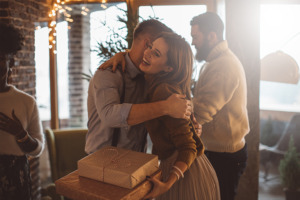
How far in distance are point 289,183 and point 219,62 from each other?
2.44 metres

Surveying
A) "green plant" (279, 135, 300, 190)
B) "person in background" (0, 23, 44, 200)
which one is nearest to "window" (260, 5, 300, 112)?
"green plant" (279, 135, 300, 190)

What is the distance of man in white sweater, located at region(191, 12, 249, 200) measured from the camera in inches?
82.6

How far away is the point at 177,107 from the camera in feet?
4.01

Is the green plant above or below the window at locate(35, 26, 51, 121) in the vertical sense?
below

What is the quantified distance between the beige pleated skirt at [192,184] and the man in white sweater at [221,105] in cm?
70

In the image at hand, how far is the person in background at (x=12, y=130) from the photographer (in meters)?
1.96

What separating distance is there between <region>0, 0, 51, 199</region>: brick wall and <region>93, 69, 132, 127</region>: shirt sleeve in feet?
5.39

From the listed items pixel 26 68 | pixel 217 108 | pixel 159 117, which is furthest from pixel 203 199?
pixel 26 68

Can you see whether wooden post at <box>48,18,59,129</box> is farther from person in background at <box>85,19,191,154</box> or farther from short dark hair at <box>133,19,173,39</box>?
short dark hair at <box>133,19,173,39</box>

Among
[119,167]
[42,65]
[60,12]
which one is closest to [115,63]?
[119,167]

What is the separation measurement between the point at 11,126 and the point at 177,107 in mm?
1236

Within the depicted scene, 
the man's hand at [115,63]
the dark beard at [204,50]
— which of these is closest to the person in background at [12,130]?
the man's hand at [115,63]

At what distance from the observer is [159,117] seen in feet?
4.26

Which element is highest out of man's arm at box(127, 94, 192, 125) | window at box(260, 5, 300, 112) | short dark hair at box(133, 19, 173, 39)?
window at box(260, 5, 300, 112)
